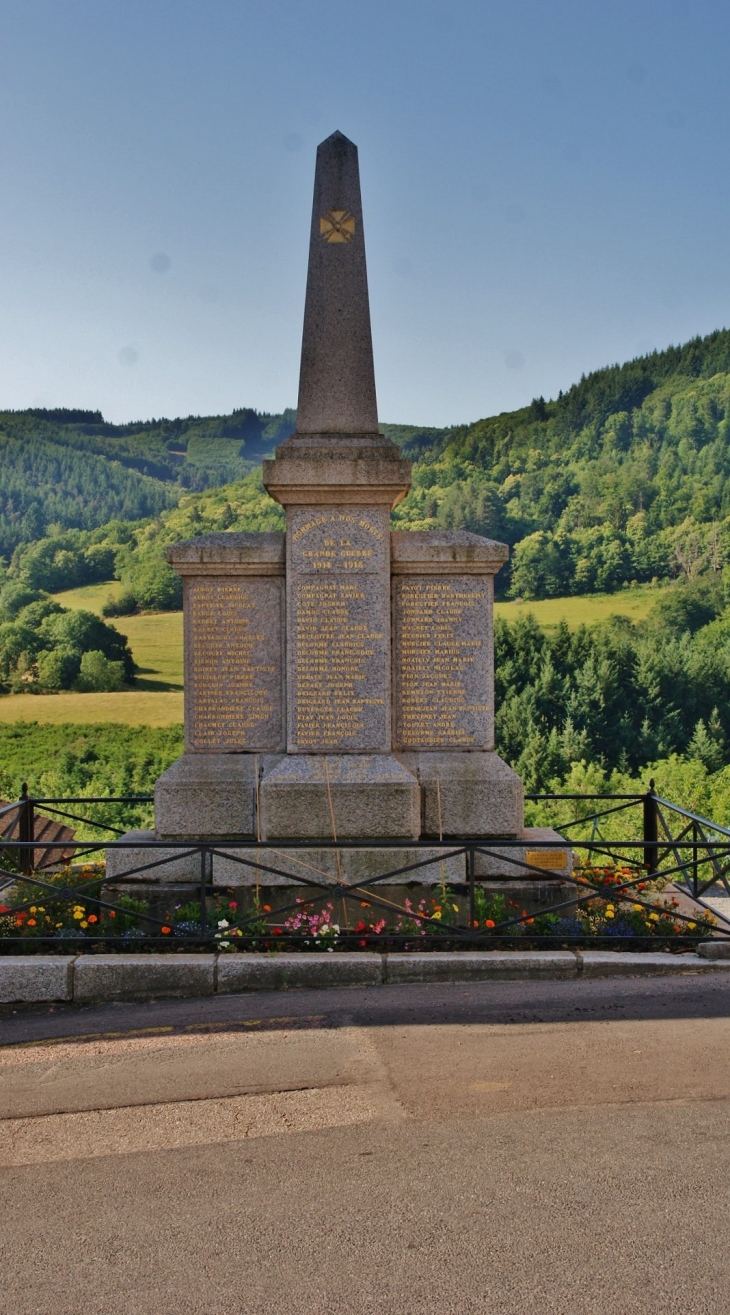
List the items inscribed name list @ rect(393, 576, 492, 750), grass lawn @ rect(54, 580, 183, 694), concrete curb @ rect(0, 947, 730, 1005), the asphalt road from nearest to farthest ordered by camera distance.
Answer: the asphalt road
concrete curb @ rect(0, 947, 730, 1005)
inscribed name list @ rect(393, 576, 492, 750)
grass lawn @ rect(54, 580, 183, 694)

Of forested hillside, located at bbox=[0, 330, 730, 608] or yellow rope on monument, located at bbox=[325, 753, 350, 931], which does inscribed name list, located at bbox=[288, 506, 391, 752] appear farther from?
forested hillside, located at bbox=[0, 330, 730, 608]

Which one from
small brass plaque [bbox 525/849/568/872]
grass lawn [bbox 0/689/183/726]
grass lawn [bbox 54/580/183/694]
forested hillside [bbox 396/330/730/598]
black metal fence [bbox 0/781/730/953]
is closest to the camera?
black metal fence [bbox 0/781/730/953]

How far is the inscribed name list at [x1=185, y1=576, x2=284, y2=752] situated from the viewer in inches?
304

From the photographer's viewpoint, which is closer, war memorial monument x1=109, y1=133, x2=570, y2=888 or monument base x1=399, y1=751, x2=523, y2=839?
war memorial monument x1=109, y1=133, x2=570, y2=888

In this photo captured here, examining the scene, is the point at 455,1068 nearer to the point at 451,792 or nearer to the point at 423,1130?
the point at 423,1130

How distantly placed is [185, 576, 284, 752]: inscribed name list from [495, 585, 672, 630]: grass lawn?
91.4 ft

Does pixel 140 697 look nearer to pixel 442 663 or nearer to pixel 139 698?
pixel 139 698

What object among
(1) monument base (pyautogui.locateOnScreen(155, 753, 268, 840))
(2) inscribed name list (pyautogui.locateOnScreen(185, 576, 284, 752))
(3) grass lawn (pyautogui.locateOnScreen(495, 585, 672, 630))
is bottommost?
(1) monument base (pyautogui.locateOnScreen(155, 753, 268, 840))

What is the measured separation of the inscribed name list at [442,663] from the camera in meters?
7.65

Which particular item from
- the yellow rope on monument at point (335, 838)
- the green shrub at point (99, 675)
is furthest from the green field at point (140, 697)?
the yellow rope on monument at point (335, 838)

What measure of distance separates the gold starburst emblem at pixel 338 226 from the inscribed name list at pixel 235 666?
283 cm

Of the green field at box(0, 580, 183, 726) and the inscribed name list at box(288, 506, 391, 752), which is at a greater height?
the inscribed name list at box(288, 506, 391, 752)

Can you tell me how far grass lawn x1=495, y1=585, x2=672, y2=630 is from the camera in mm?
35562

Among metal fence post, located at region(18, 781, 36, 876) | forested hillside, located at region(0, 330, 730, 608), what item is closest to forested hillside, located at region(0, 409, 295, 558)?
forested hillside, located at region(0, 330, 730, 608)
